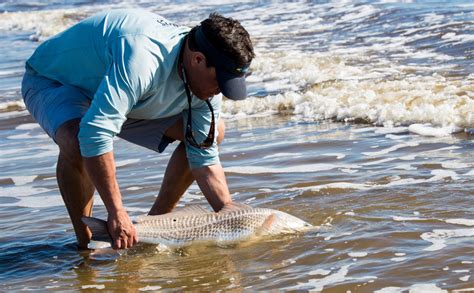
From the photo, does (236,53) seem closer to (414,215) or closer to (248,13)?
(414,215)

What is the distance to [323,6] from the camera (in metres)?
21.1

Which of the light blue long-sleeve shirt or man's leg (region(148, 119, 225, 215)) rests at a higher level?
the light blue long-sleeve shirt

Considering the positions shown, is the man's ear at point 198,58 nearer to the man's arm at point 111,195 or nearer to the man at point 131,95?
the man at point 131,95

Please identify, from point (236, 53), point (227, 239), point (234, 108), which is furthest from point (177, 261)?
point (234, 108)

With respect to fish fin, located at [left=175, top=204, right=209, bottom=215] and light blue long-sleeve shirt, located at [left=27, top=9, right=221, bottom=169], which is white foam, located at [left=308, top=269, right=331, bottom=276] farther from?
light blue long-sleeve shirt, located at [left=27, top=9, right=221, bottom=169]

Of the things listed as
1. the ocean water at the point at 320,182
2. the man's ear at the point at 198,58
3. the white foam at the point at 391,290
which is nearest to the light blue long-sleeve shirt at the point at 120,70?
the man's ear at the point at 198,58

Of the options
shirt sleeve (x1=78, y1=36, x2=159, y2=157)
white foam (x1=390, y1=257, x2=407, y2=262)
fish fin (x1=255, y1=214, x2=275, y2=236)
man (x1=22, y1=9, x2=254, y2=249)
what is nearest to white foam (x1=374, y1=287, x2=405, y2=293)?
white foam (x1=390, y1=257, x2=407, y2=262)

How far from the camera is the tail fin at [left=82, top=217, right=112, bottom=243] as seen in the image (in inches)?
187

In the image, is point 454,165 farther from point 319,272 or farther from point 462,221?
point 319,272

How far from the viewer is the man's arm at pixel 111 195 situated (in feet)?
15.0

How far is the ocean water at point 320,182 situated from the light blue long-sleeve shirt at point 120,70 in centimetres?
85

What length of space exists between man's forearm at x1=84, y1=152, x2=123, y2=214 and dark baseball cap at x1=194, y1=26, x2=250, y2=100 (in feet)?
2.23

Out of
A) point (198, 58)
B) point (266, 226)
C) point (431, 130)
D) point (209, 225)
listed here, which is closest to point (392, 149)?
point (431, 130)

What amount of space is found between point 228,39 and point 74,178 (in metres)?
1.31
